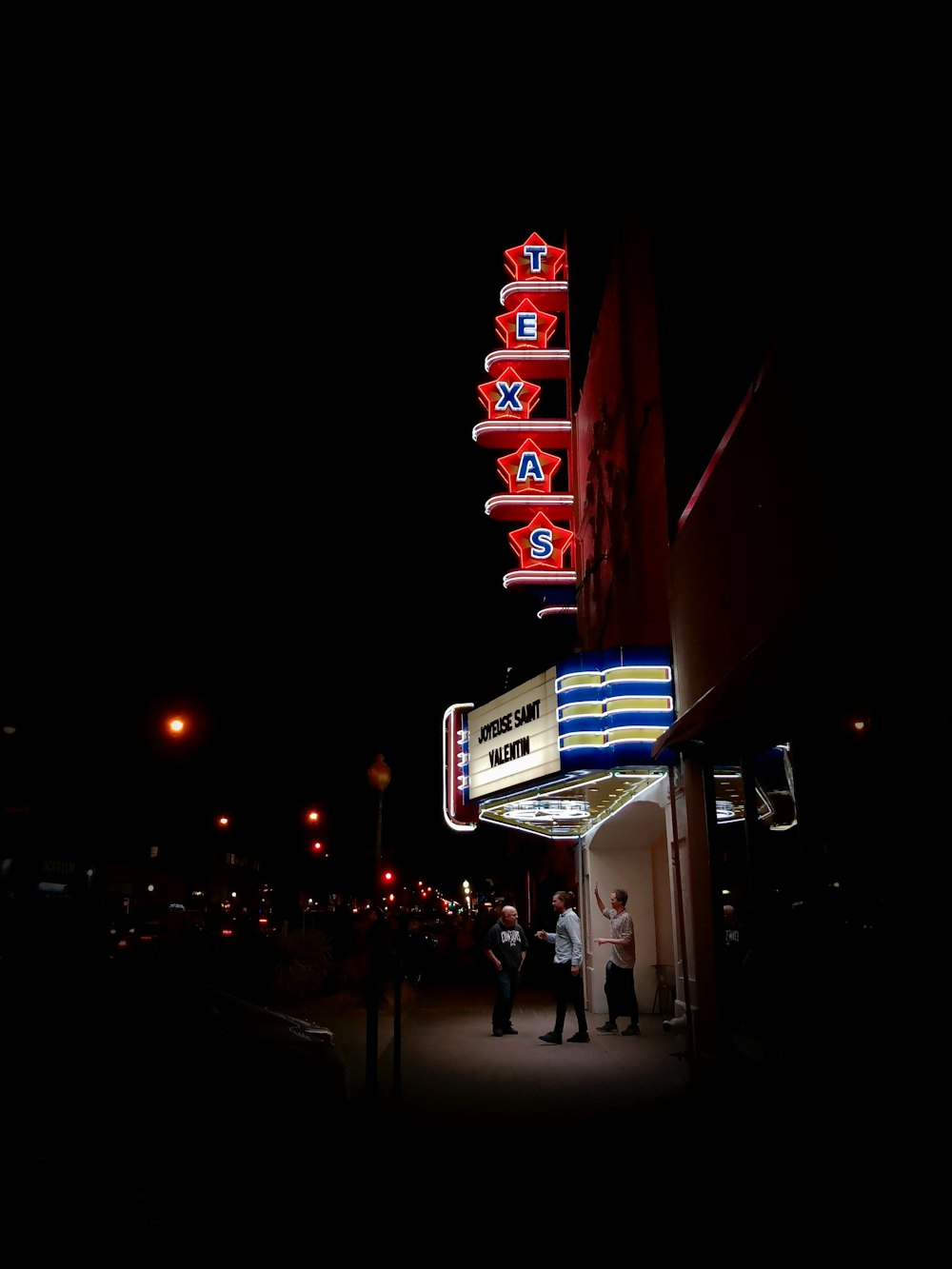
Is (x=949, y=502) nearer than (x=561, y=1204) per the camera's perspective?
Yes

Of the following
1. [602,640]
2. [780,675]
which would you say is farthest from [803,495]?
[602,640]

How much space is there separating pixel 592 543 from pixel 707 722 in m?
7.36

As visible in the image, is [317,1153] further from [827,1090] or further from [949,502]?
[949,502]

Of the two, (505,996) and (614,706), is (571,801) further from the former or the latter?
(614,706)

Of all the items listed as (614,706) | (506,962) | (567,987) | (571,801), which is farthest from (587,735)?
(571,801)

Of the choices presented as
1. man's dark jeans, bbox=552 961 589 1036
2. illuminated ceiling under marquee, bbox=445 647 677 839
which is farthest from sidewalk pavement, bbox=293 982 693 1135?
illuminated ceiling under marquee, bbox=445 647 677 839

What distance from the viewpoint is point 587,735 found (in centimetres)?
1130

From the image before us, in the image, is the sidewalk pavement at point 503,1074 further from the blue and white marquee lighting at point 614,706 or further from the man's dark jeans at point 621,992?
the blue and white marquee lighting at point 614,706

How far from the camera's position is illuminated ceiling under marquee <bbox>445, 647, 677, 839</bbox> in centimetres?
1074

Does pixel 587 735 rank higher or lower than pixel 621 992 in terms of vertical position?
higher

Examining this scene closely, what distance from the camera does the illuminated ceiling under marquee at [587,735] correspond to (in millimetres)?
10742

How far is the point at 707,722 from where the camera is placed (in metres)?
6.99

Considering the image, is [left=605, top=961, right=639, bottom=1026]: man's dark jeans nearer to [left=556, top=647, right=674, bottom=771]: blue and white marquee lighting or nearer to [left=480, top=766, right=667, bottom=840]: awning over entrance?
[left=480, top=766, right=667, bottom=840]: awning over entrance

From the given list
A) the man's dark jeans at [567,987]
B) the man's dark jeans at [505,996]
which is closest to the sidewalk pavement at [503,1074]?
the man's dark jeans at [505,996]
